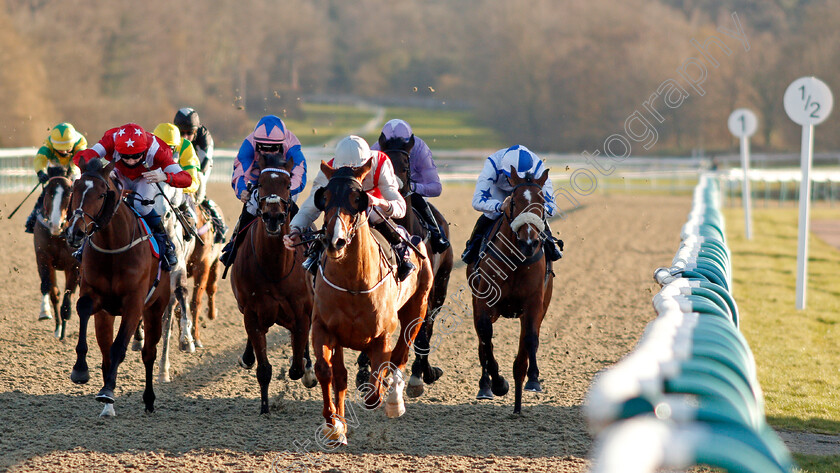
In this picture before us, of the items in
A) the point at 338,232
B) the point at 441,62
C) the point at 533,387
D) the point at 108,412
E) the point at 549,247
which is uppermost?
the point at 441,62

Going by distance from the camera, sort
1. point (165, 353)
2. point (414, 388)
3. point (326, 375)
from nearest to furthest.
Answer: point (326, 375) → point (414, 388) → point (165, 353)

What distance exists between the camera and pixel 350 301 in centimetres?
401

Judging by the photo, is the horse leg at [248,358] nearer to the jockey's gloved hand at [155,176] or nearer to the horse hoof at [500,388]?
the jockey's gloved hand at [155,176]

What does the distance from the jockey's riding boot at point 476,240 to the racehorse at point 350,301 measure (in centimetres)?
119

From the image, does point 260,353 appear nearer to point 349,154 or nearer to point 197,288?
point 349,154

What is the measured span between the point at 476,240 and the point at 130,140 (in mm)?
2270

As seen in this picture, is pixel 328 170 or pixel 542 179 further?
pixel 542 179

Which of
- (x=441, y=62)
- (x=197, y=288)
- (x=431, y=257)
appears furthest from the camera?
(x=441, y=62)

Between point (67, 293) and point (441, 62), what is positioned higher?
point (441, 62)

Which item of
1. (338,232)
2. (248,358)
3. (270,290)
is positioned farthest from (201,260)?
(338,232)

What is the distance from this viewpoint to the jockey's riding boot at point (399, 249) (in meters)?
4.47

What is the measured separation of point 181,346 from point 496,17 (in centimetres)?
4214

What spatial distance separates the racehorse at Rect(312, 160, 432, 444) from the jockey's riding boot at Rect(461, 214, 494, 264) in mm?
1191

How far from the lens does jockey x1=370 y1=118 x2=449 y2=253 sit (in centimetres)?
552
